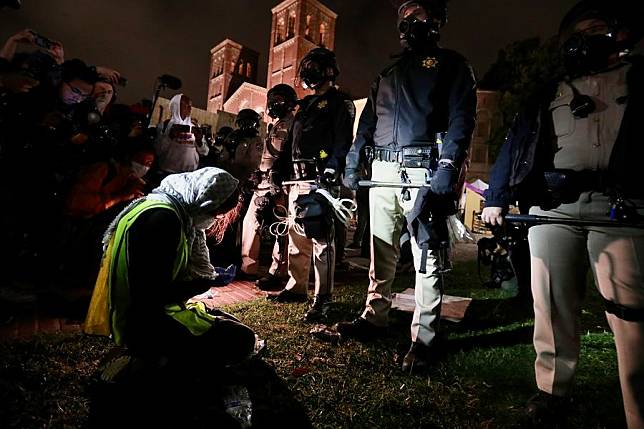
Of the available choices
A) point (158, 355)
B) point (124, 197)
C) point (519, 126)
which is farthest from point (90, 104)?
point (519, 126)

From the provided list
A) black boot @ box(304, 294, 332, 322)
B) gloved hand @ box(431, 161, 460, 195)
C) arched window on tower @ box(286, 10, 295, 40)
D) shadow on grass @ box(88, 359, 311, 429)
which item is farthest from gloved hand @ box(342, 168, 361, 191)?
arched window on tower @ box(286, 10, 295, 40)

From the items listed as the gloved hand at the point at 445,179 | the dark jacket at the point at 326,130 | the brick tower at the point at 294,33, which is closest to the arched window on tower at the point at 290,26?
the brick tower at the point at 294,33

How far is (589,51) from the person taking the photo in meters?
2.36

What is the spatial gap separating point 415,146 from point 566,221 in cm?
151

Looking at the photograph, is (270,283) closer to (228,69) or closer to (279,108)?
(279,108)

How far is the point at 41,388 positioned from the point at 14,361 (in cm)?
48

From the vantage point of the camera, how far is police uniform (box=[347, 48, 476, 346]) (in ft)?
10.5

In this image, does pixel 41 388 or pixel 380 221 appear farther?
pixel 380 221

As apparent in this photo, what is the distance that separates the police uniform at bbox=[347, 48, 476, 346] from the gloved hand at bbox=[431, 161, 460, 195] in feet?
0.28

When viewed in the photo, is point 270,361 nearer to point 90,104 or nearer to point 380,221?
point 380,221

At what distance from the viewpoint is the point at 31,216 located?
447cm

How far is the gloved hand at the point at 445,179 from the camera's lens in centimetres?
304

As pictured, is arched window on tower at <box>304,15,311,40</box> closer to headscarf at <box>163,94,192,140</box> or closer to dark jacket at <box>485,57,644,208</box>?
headscarf at <box>163,94,192,140</box>

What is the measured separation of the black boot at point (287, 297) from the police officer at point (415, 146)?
121 centimetres
